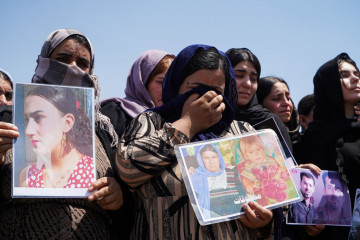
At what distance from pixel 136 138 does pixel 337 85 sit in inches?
90.3

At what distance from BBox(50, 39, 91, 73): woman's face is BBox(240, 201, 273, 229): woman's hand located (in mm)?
1392

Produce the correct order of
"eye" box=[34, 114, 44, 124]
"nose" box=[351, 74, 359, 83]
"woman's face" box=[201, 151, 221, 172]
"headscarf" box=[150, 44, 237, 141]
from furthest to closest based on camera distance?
"nose" box=[351, 74, 359, 83], "headscarf" box=[150, 44, 237, 141], "eye" box=[34, 114, 44, 124], "woman's face" box=[201, 151, 221, 172]

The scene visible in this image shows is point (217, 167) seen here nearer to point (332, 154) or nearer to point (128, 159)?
point (128, 159)

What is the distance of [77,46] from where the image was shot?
8.55 ft

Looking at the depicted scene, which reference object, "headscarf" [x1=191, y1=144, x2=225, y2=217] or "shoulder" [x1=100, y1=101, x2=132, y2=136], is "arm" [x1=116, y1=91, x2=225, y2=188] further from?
"shoulder" [x1=100, y1=101, x2=132, y2=136]

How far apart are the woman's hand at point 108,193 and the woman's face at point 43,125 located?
0.89 ft

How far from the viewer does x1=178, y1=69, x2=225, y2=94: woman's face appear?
2.17 m

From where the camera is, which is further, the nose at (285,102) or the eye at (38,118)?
the nose at (285,102)

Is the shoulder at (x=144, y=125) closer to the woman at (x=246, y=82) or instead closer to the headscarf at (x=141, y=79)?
the headscarf at (x=141, y=79)

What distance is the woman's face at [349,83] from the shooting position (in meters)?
3.55

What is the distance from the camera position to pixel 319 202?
2.88 m

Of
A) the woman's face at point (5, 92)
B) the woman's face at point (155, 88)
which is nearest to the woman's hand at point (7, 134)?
the woman's face at point (5, 92)

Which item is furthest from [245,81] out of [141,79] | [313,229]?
[313,229]

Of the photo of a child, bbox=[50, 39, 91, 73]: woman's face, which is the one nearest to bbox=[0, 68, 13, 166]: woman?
bbox=[50, 39, 91, 73]: woman's face
